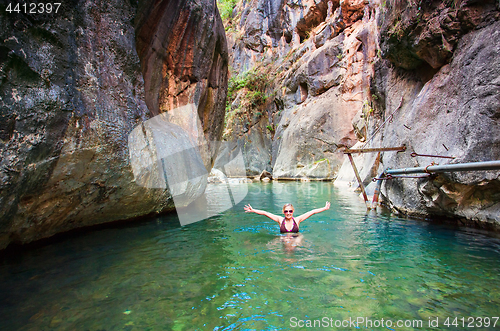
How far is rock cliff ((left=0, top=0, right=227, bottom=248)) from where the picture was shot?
3639 millimetres

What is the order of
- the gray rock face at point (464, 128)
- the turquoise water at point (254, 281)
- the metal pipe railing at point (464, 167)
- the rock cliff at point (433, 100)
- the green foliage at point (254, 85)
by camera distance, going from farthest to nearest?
the green foliage at point (254, 85) → the rock cliff at point (433, 100) → the gray rock face at point (464, 128) → the metal pipe railing at point (464, 167) → the turquoise water at point (254, 281)

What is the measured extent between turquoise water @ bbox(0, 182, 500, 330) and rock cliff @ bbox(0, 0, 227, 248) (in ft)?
2.61

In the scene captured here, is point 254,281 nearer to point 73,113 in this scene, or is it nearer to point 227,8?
point 73,113

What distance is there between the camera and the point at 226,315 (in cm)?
260

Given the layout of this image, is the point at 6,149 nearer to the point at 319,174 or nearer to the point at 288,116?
the point at 319,174

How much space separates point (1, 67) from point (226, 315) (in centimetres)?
425

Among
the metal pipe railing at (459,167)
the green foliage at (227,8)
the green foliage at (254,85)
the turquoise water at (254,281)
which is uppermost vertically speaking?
the green foliage at (227,8)

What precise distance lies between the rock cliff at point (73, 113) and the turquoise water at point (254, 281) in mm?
795

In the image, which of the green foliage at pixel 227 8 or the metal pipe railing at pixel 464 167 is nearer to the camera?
the metal pipe railing at pixel 464 167

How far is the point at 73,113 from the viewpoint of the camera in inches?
174

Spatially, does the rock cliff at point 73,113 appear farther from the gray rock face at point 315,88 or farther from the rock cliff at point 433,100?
the gray rock face at point 315,88

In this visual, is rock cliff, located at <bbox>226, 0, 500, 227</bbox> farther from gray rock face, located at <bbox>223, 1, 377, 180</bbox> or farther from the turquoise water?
the turquoise water

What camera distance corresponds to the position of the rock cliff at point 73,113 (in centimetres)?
364

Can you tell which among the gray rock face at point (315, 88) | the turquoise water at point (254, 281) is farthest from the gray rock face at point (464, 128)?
the gray rock face at point (315, 88)
